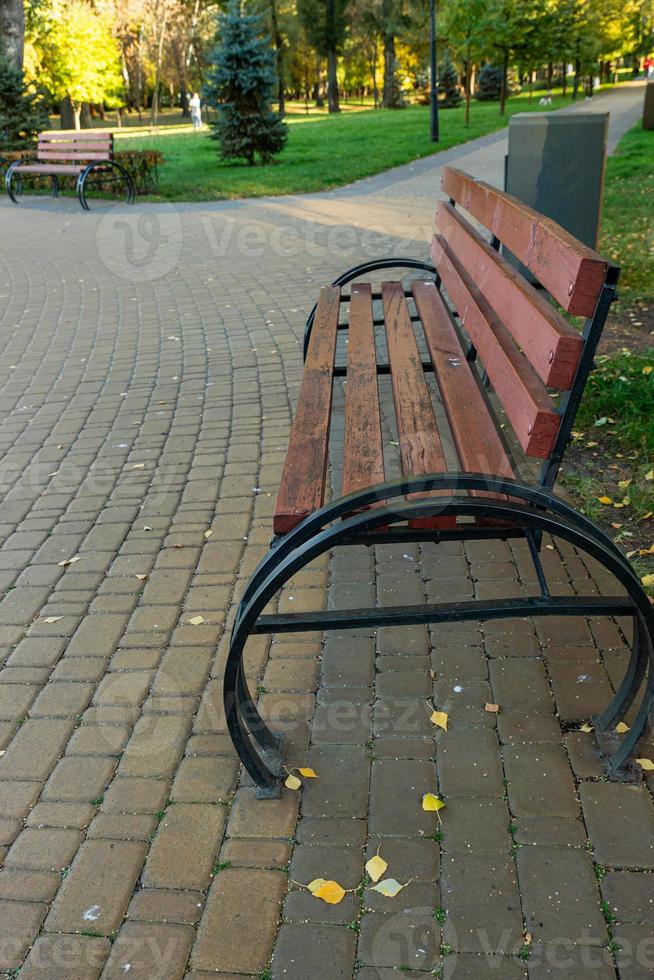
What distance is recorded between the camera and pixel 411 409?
2.89 m

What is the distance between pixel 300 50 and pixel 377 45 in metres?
6.94

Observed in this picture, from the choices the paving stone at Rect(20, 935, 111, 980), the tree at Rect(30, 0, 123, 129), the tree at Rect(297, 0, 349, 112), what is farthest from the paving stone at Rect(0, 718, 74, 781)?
the tree at Rect(297, 0, 349, 112)

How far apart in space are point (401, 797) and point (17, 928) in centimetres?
97

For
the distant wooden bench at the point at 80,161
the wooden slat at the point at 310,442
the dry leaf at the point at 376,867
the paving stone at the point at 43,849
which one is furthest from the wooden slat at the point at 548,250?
the distant wooden bench at the point at 80,161

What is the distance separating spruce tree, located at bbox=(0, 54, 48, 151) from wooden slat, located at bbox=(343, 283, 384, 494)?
15687 mm

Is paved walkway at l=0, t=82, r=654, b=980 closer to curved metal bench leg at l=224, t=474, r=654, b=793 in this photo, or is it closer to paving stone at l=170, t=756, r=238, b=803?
paving stone at l=170, t=756, r=238, b=803

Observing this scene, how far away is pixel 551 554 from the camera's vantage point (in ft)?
10.7

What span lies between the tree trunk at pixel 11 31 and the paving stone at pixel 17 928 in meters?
18.9

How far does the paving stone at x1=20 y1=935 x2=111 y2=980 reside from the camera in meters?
1.86

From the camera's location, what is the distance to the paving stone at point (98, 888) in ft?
6.44

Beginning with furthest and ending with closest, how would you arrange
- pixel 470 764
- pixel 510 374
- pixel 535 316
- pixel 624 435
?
pixel 624 435
pixel 510 374
pixel 535 316
pixel 470 764

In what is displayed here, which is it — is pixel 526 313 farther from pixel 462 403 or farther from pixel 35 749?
pixel 35 749

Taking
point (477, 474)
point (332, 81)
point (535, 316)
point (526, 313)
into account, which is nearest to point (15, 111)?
point (526, 313)

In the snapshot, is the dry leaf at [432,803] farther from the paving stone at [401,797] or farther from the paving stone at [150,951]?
the paving stone at [150,951]
